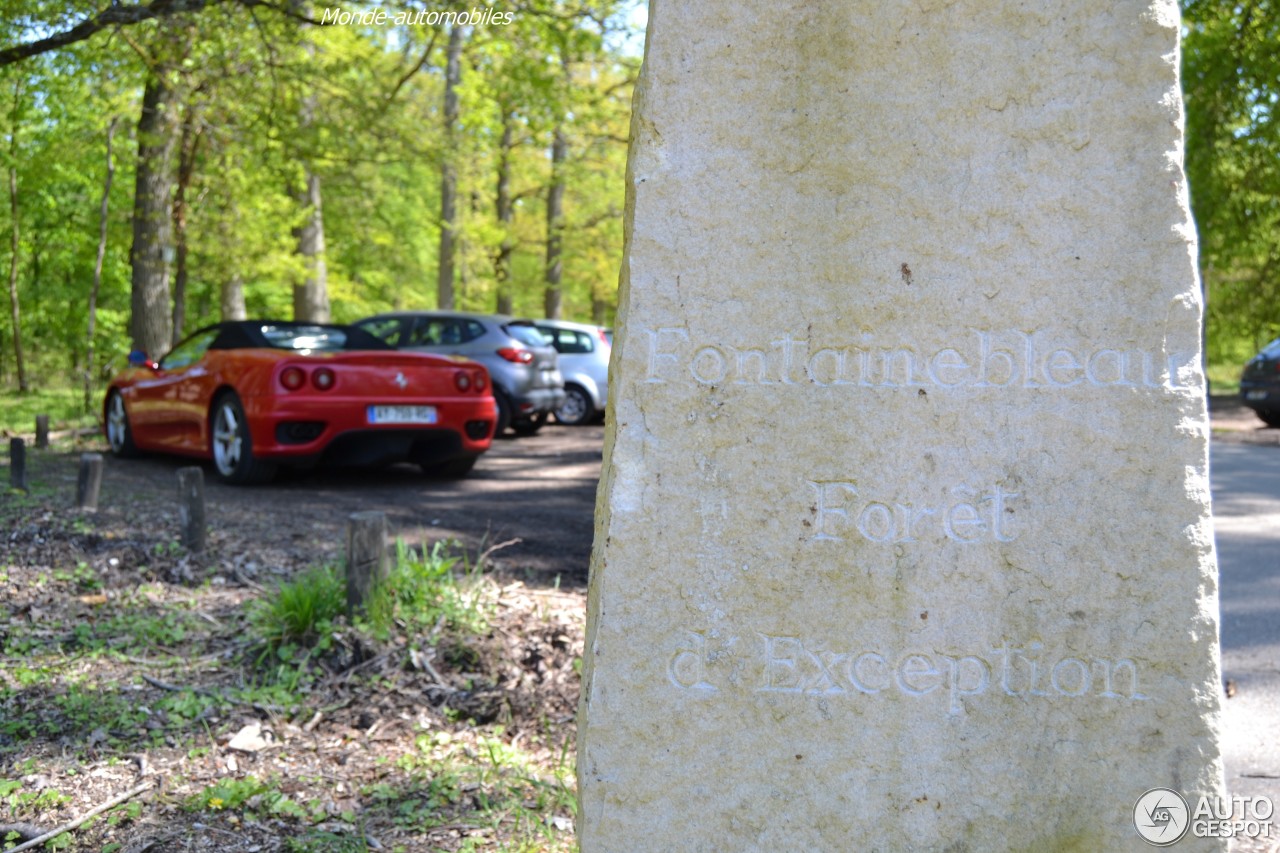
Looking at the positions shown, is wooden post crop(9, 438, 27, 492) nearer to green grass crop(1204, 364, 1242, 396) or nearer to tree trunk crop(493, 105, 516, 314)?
tree trunk crop(493, 105, 516, 314)

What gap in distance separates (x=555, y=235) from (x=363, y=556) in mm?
26003

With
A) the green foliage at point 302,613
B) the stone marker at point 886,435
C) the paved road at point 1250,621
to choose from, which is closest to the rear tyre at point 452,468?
the green foliage at point 302,613

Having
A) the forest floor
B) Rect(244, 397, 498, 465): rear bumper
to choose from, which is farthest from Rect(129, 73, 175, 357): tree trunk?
the forest floor

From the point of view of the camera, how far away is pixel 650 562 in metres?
2.55

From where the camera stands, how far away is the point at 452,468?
1071cm

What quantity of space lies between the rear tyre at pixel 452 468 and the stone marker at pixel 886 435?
7.92 meters

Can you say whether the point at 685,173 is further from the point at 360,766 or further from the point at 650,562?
the point at 360,766

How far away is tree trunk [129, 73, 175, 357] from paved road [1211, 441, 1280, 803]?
38.2 feet

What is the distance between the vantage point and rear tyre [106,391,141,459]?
10.9 metres

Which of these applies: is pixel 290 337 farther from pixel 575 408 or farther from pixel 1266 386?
pixel 1266 386

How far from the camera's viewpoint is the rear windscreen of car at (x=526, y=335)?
1473 cm

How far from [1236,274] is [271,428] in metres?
27.6

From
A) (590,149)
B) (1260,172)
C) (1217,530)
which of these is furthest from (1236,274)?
(1217,530)

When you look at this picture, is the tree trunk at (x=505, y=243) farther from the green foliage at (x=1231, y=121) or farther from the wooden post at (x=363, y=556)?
the wooden post at (x=363, y=556)
